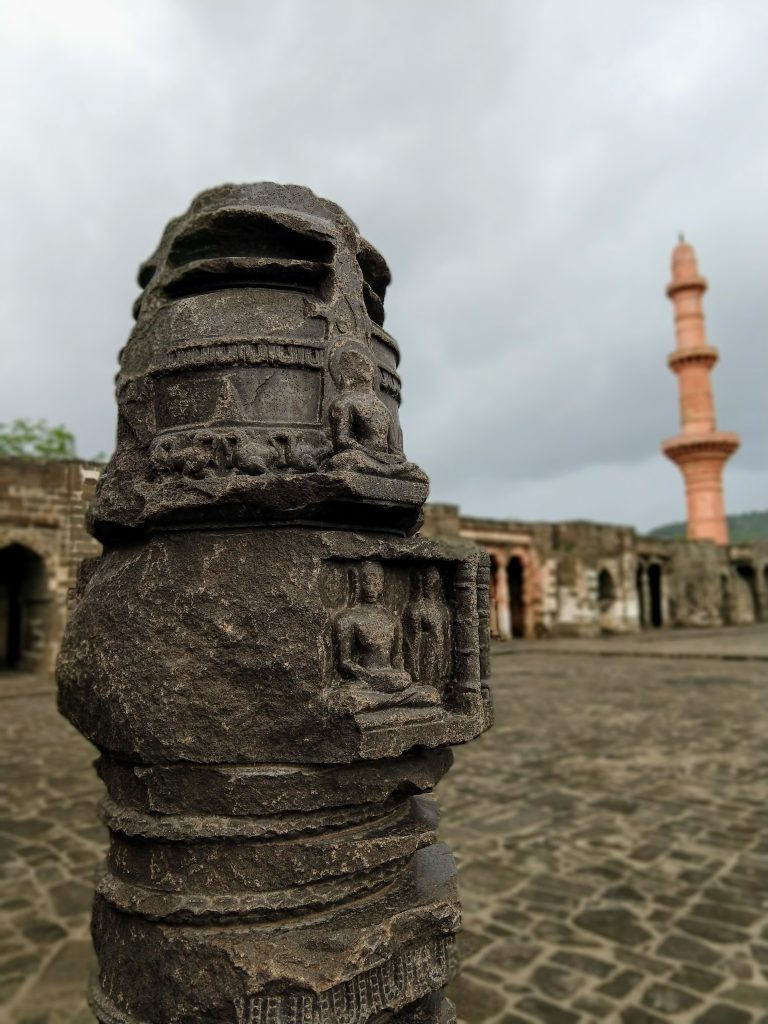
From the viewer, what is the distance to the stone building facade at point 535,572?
13109 mm

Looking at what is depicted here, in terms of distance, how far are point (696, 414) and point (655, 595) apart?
25.5 ft

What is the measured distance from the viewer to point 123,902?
1.87 meters

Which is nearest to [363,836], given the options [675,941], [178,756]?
[178,756]

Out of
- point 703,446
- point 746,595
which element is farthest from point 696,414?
point 746,595

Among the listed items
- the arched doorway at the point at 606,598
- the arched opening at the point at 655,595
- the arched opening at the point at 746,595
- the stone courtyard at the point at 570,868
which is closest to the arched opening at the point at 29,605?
the stone courtyard at the point at 570,868

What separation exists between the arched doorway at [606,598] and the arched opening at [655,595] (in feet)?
16.7

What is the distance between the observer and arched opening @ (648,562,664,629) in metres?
28.0

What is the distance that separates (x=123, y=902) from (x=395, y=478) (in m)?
1.30

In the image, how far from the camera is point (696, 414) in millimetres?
30109

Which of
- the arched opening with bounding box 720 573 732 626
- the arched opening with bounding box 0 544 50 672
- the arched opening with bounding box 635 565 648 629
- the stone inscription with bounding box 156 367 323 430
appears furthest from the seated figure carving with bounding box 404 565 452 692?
the arched opening with bounding box 720 573 732 626

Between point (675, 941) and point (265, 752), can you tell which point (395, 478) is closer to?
Result: point (265, 752)

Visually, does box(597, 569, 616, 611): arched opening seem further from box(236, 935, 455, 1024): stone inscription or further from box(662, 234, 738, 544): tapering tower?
box(236, 935, 455, 1024): stone inscription

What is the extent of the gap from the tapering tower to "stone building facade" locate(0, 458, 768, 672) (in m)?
2.47

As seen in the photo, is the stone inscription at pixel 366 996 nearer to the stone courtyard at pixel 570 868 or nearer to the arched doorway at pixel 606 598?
the stone courtyard at pixel 570 868
